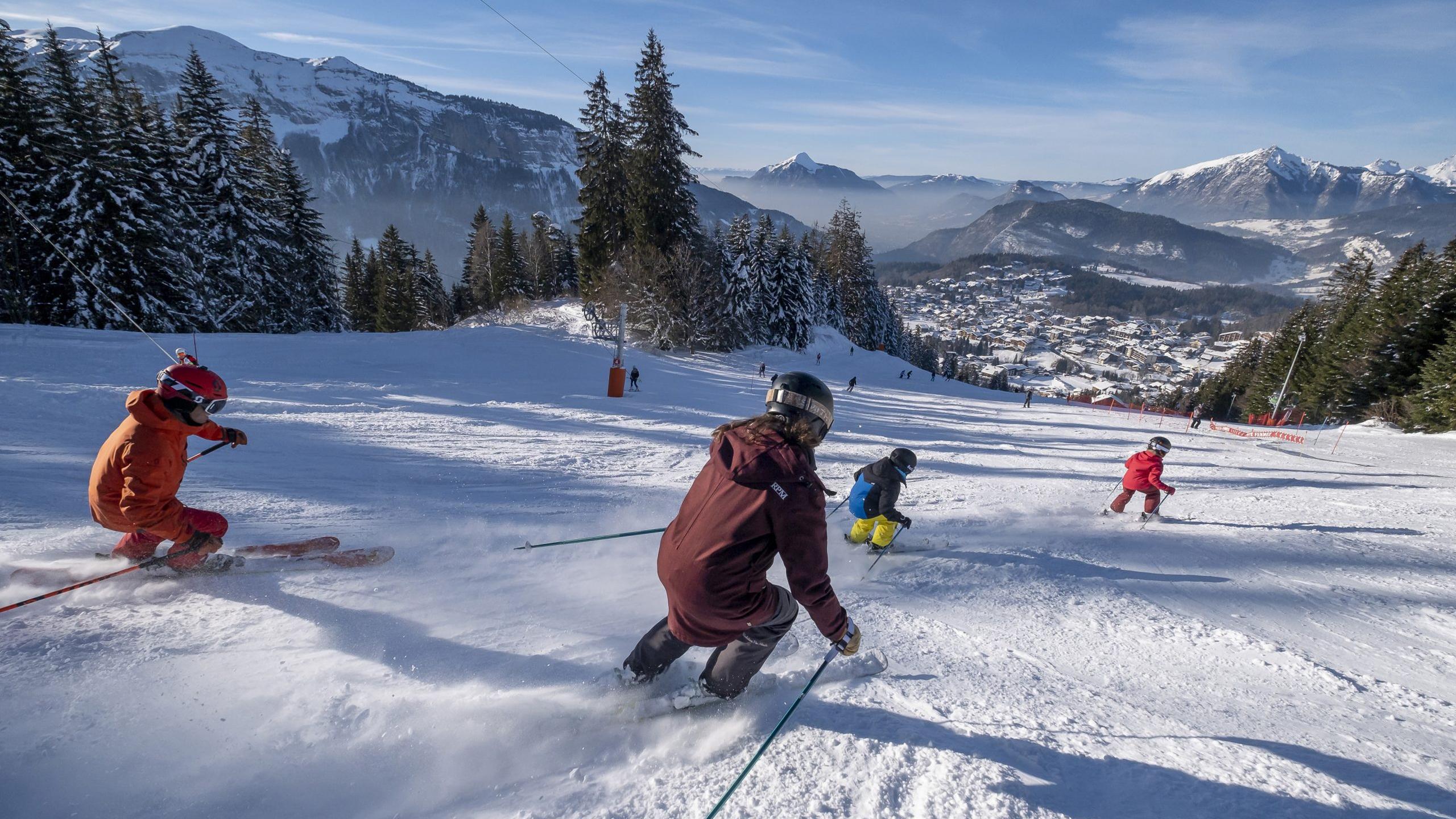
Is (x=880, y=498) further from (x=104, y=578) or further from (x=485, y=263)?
(x=485, y=263)

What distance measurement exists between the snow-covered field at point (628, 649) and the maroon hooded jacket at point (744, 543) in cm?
71

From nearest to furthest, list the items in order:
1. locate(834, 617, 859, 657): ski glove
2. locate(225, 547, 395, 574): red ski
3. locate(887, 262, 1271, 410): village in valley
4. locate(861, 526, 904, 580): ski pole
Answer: locate(834, 617, 859, 657): ski glove → locate(225, 547, 395, 574): red ski → locate(861, 526, 904, 580): ski pole → locate(887, 262, 1271, 410): village in valley

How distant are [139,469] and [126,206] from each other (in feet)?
82.3

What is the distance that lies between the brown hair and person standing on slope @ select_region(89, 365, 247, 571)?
3.44 meters

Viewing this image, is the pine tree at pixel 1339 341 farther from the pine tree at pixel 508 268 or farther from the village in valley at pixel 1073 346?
the pine tree at pixel 508 268

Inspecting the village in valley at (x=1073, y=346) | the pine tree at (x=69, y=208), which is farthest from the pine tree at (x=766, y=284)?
the village in valley at (x=1073, y=346)

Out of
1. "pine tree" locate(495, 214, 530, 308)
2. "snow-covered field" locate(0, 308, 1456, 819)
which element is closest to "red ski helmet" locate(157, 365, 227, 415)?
"snow-covered field" locate(0, 308, 1456, 819)

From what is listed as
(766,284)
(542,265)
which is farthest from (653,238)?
(542,265)

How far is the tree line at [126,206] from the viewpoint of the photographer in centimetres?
1895

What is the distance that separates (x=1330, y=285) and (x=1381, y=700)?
2313 inches

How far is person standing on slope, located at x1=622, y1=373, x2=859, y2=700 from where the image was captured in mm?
2400

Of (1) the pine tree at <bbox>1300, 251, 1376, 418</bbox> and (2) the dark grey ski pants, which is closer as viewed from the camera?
(2) the dark grey ski pants

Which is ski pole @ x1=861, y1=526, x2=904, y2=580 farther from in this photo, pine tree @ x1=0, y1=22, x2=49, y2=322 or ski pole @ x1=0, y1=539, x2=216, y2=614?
pine tree @ x1=0, y1=22, x2=49, y2=322

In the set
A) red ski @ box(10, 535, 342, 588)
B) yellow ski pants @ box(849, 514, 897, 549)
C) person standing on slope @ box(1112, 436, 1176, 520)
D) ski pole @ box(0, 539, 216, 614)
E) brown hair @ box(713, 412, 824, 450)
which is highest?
brown hair @ box(713, 412, 824, 450)
